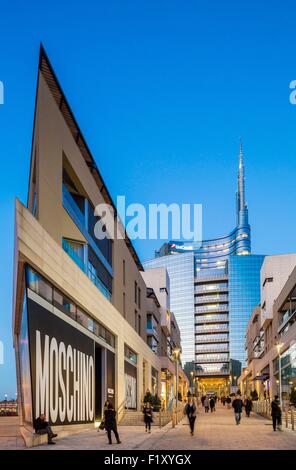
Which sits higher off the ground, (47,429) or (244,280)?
(244,280)

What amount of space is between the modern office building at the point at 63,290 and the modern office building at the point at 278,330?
15.4 metres

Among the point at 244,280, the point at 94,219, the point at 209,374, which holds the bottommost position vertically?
the point at 209,374

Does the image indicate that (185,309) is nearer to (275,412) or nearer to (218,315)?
(218,315)

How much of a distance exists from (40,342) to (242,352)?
546 feet

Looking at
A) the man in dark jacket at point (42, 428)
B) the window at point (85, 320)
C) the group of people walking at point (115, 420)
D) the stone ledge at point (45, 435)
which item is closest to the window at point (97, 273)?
the window at point (85, 320)

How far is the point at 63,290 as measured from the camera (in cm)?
2641

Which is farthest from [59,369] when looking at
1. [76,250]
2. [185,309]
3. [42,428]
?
[185,309]

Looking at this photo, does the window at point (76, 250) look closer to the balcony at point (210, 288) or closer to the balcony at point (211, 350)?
the balcony at point (210, 288)

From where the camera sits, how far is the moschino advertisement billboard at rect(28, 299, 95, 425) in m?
21.6

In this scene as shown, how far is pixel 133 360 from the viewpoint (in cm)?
5491

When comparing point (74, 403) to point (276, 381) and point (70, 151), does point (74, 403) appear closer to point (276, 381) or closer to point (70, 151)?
point (70, 151)

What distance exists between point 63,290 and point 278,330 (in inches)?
1897

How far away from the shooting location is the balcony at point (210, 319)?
185750 mm
